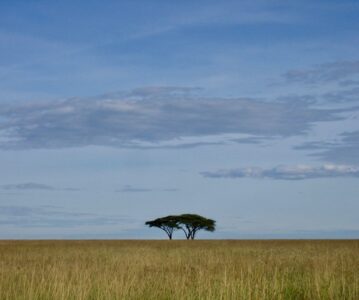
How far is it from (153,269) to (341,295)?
744cm

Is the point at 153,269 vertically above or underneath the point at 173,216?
underneath

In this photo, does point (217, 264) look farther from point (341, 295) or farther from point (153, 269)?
point (341, 295)

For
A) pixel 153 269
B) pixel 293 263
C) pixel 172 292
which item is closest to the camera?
pixel 172 292

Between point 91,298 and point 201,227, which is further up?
point 201,227

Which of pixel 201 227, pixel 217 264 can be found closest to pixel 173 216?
pixel 201 227

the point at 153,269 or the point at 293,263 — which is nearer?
the point at 153,269

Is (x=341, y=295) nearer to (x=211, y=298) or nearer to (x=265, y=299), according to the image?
(x=265, y=299)

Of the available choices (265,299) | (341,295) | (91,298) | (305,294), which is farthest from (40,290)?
(341,295)

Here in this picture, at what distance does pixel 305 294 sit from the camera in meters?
11.8

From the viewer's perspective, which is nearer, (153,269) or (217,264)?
(153,269)

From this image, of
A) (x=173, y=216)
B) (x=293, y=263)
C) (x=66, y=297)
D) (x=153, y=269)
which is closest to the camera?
(x=66, y=297)

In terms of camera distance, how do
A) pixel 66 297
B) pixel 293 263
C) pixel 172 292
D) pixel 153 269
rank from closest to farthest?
pixel 66 297 < pixel 172 292 < pixel 153 269 < pixel 293 263

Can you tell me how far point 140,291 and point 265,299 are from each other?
244cm

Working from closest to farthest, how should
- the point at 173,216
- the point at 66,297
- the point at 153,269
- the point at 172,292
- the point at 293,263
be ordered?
1. the point at 66,297
2. the point at 172,292
3. the point at 153,269
4. the point at 293,263
5. the point at 173,216
